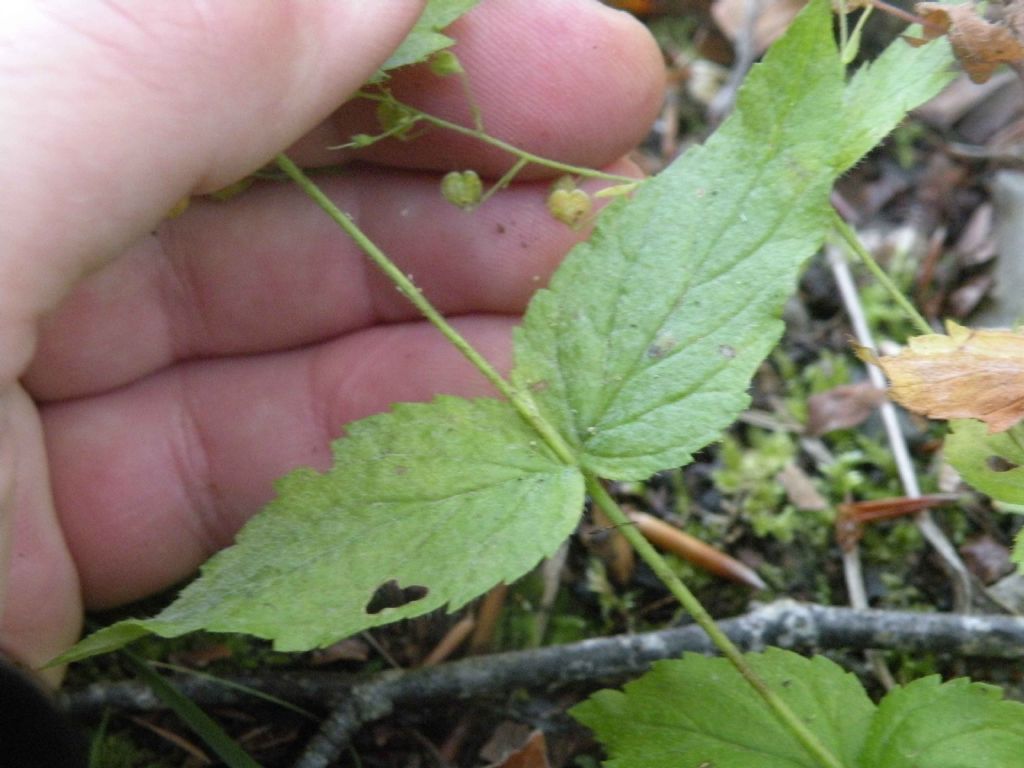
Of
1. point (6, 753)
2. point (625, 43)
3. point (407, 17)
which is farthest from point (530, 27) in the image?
point (6, 753)

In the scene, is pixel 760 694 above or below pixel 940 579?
above

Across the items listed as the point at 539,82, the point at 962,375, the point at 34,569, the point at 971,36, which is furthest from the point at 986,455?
the point at 34,569

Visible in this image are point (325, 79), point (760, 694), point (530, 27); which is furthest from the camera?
Result: point (530, 27)

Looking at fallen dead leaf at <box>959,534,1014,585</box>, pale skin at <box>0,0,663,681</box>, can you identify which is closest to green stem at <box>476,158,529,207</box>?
pale skin at <box>0,0,663,681</box>

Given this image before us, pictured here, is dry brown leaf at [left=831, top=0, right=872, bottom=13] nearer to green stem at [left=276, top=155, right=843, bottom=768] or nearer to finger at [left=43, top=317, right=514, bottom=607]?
green stem at [left=276, top=155, right=843, bottom=768]

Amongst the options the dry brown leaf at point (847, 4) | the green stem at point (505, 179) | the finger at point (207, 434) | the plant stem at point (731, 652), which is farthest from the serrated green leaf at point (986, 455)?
the finger at point (207, 434)

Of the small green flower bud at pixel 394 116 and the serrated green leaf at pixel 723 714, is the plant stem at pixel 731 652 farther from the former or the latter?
the small green flower bud at pixel 394 116

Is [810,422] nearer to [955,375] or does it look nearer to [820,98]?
[955,375]
